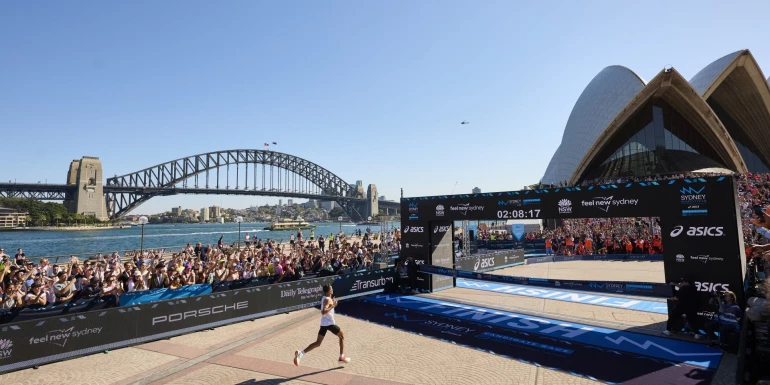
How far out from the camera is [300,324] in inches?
456

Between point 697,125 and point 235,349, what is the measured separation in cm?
5185

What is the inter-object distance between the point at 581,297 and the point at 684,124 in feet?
131

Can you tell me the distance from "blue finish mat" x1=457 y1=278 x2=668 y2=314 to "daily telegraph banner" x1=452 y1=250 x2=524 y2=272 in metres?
2.28

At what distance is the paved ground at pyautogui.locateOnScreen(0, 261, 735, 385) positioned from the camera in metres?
7.36

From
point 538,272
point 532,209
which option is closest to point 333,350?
point 532,209

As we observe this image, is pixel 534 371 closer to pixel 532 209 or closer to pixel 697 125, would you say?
pixel 532 209

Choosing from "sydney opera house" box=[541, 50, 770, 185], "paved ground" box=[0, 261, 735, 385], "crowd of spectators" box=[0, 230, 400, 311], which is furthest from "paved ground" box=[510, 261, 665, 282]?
"sydney opera house" box=[541, 50, 770, 185]

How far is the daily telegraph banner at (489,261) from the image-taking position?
20.5 metres

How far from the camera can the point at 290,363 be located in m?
8.29

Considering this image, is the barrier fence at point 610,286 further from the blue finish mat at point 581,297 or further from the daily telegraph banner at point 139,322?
the daily telegraph banner at point 139,322

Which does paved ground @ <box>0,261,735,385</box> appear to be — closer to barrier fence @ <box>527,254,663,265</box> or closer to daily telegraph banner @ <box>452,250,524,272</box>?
daily telegraph banner @ <box>452,250,524,272</box>

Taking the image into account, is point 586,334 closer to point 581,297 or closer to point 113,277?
point 581,297

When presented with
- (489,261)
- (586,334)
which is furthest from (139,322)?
(489,261)

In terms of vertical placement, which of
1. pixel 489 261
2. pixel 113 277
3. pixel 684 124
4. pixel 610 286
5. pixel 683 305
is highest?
pixel 684 124
